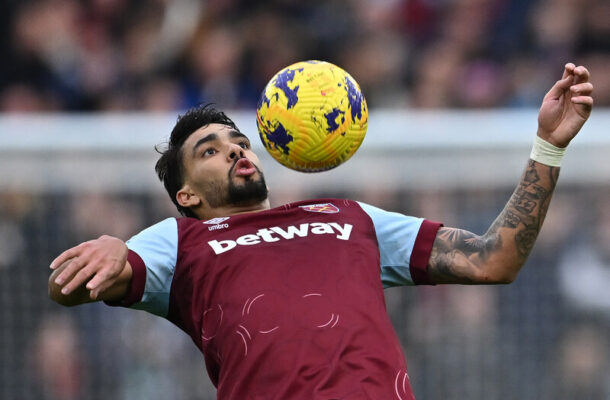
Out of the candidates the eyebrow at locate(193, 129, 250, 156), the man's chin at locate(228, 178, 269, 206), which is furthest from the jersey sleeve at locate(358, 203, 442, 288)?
the eyebrow at locate(193, 129, 250, 156)

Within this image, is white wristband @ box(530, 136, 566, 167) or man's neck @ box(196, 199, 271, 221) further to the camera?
man's neck @ box(196, 199, 271, 221)

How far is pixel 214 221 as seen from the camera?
5.07 m

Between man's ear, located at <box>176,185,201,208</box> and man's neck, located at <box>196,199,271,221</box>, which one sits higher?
man's ear, located at <box>176,185,201,208</box>

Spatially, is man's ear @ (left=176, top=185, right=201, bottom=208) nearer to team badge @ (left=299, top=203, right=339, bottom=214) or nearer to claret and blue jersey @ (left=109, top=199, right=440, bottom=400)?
claret and blue jersey @ (left=109, top=199, right=440, bottom=400)

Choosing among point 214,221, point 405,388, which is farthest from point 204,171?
point 405,388

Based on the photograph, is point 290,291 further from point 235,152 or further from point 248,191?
point 235,152

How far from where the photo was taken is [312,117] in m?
4.80

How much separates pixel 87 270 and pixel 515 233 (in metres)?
1.85

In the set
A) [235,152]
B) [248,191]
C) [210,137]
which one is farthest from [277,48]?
[248,191]

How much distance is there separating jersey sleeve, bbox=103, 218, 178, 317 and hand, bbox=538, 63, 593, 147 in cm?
172

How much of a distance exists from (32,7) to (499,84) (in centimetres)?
446

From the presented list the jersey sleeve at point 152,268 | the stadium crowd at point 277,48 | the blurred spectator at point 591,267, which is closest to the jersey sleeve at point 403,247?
the jersey sleeve at point 152,268

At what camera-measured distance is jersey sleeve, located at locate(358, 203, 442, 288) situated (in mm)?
5004

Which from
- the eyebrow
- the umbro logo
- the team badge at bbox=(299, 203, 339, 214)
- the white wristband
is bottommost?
the umbro logo
